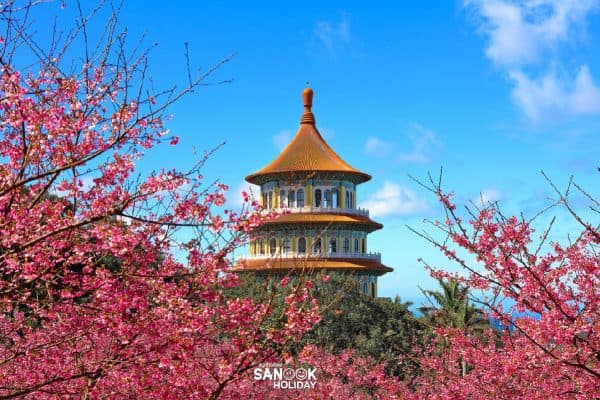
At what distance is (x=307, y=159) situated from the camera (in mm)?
55594

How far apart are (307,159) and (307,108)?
6.49 metres

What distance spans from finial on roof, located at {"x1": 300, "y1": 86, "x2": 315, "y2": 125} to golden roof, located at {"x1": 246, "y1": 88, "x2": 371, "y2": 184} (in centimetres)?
12

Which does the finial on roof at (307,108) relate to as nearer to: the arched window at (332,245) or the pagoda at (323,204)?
the pagoda at (323,204)

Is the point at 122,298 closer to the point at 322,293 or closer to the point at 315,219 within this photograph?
the point at 322,293

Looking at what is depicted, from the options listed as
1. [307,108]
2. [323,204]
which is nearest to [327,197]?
[323,204]

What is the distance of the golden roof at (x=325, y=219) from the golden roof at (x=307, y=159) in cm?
308

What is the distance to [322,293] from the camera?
34.8 metres

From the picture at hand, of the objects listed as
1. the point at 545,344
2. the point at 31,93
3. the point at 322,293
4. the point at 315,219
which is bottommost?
the point at 545,344

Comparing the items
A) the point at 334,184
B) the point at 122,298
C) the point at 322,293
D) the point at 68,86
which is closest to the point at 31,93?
the point at 68,86

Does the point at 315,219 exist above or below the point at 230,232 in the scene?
above

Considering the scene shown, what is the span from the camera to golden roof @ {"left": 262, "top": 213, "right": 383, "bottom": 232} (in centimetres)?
5122

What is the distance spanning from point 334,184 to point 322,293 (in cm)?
2211

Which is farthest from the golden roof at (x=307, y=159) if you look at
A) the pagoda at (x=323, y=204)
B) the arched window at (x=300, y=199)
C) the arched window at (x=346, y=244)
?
the arched window at (x=346, y=244)

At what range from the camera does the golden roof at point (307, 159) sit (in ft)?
180
